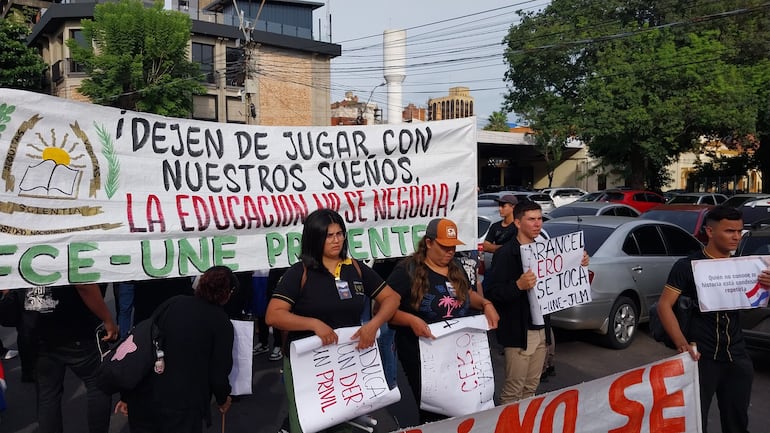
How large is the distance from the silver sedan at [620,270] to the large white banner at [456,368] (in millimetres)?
3234

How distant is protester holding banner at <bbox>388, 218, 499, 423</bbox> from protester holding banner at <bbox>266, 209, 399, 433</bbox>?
9.6 inches

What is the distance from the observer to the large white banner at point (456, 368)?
3.47 m

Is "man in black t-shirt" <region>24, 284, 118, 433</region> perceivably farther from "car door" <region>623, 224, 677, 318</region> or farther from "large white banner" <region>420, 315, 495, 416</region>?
"car door" <region>623, 224, 677, 318</region>

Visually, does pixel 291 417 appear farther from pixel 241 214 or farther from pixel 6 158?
pixel 6 158

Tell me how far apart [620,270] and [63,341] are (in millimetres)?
5503

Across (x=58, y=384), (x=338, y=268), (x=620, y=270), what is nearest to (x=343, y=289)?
(x=338, y=268)

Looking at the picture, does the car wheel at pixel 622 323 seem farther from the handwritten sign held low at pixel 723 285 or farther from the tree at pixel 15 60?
the tree at pixel 15 60

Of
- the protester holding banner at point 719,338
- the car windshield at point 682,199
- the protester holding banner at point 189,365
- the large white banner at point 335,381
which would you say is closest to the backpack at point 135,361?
the protester holding banner at point 189,365

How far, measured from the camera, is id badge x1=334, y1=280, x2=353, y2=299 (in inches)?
126

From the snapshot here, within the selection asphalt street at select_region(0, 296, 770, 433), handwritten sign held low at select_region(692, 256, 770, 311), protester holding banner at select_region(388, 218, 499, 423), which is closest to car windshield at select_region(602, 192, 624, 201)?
asphalt street at select_region(0, 296, 770, 433)

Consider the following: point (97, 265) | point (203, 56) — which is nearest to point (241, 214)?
point (97, 265)

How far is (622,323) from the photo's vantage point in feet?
22.9

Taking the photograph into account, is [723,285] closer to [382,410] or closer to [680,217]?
[382,410]

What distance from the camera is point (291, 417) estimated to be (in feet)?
10.7
